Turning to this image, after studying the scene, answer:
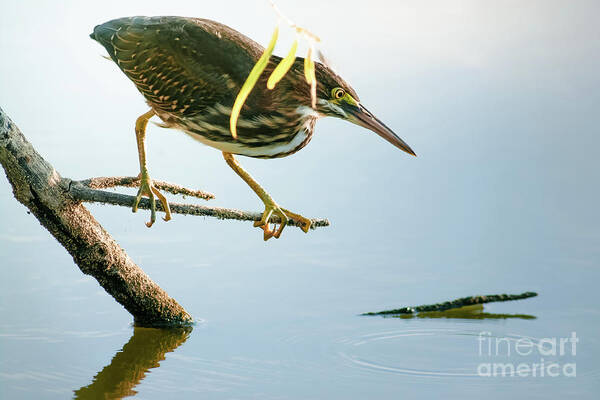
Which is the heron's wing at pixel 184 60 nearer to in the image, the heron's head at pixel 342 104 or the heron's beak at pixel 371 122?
the heron's head at pixel 342 104

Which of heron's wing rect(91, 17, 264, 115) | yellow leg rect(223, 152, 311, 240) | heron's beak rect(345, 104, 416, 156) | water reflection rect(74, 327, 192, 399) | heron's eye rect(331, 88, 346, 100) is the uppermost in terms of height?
heron's wing rect(91, 17, 264, 115)

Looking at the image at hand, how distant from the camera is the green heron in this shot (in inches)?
148

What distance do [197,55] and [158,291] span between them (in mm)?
1349

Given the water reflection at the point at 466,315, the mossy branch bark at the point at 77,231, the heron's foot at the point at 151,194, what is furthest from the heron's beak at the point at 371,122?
the water reflection at the point at 466,315

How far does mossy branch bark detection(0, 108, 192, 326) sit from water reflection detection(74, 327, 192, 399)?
0.07 m

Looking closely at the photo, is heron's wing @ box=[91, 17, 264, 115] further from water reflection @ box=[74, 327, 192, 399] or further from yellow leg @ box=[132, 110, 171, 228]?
water reflection @ box=[74, 327, 192, 399]

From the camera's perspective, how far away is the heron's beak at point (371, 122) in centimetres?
378

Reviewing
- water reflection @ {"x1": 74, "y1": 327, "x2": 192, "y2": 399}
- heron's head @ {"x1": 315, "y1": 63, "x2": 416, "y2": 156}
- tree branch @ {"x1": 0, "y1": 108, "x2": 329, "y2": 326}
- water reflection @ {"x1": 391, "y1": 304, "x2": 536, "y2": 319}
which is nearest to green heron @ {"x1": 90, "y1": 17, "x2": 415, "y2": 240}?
heron's head @ {"x1": 315, "y1": 63, "x2": 416, "y2": 156}

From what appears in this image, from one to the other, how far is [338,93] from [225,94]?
50cm

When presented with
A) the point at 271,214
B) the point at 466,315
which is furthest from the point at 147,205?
the point at 466,315

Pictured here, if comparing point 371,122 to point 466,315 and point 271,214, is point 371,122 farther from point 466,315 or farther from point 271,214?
point 466,315

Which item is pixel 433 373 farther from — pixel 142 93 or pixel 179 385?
pixel 142 93

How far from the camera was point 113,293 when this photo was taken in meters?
4.43

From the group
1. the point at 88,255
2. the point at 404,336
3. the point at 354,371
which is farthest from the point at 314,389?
the point at 88,255
